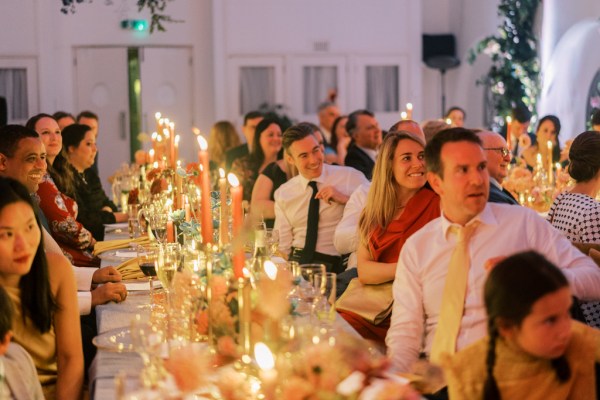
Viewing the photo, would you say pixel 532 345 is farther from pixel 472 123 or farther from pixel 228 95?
pixel 472 123

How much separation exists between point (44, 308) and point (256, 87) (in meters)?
11.1

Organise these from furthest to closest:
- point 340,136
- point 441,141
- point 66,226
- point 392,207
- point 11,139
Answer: point 340,136
point 66,226
point 11,139
point 392,207
point 441,141

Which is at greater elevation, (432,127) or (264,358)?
(432,127)

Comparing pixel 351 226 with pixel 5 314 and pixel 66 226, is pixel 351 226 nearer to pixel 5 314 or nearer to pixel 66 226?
pixel 66 226

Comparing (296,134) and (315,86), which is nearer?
(296,134)

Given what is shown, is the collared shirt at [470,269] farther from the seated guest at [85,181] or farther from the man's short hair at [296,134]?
the seated guest at [85,181]

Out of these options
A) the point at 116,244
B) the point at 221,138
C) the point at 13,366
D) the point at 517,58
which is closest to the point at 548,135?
the point at 221,138

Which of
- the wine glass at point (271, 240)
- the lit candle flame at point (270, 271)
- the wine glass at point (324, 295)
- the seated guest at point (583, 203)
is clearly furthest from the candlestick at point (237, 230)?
the seated guest at point (583, 203)

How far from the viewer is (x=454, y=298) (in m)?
3.09

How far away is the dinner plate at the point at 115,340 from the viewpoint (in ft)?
9.98

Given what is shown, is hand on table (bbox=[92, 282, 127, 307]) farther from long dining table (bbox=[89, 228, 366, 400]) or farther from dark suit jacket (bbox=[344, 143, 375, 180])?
dark suit jacket (bbox=[344, 143, 375, 180])

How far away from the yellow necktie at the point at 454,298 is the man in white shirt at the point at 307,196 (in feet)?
7.98

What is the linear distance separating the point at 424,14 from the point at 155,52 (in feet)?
13.9

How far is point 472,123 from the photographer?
14820 mm
